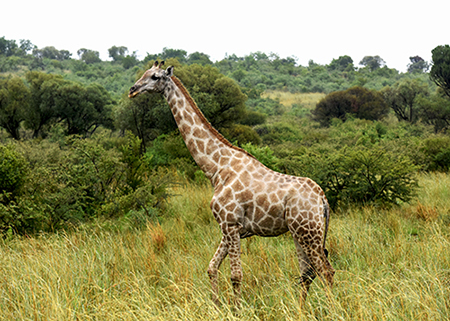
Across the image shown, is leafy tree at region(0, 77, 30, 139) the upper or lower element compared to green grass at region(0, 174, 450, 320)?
upper

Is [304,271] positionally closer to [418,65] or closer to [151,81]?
[151,81]

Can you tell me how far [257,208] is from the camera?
139 inches

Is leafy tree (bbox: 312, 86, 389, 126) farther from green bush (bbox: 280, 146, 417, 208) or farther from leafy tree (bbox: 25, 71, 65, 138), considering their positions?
green bush (bbox: 280, 146, 417, 208)

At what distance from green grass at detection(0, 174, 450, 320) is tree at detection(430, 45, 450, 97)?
2308 centimetres

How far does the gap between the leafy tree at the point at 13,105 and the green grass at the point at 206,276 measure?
16.2 meters

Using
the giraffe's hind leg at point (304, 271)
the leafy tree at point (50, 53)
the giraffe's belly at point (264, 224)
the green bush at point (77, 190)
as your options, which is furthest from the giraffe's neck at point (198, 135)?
the leafy tree at point (50, 53)

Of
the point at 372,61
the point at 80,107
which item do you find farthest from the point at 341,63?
the point at 80,107

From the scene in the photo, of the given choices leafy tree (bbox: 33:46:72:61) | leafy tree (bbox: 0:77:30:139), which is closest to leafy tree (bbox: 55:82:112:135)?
leafy tree (bbox: 0:77:30:139)

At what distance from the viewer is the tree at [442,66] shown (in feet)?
85.4

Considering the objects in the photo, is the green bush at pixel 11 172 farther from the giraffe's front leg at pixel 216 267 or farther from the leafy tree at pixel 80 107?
the leafy tree at pixel 80 107

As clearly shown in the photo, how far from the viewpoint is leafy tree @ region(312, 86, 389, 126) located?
27.9 metres

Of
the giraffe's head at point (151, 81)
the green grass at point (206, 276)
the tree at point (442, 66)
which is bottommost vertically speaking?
the green grass at point (206, 276)

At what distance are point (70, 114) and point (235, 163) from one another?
786 inches

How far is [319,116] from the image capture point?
29.7m
